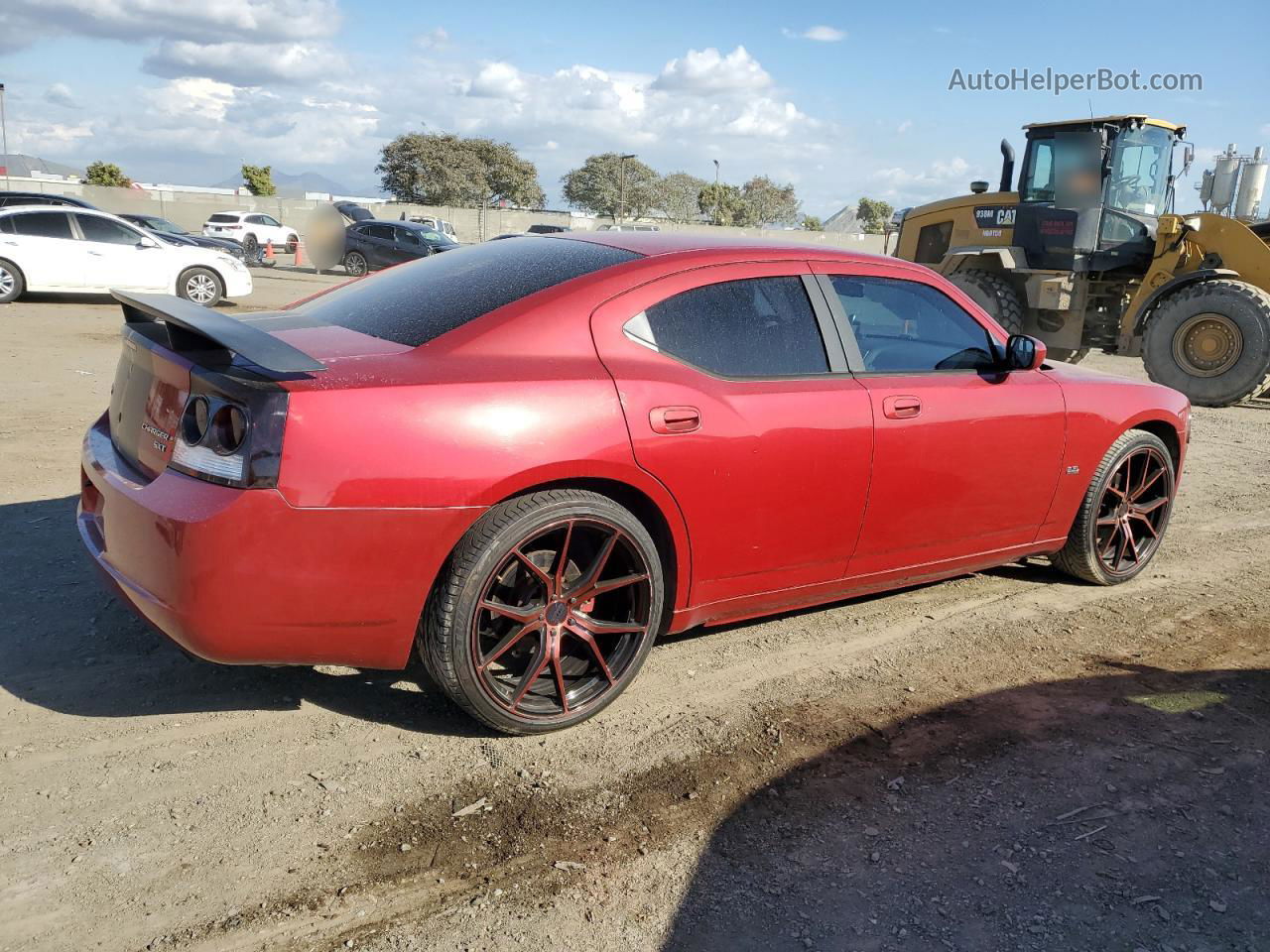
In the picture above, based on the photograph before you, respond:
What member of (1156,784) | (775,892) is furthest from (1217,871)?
(775,892)

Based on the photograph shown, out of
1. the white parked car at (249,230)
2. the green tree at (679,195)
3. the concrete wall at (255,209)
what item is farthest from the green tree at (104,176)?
the green tree at (679,195)

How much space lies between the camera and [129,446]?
10.3 feet

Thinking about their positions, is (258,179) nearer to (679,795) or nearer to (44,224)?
(44,224)

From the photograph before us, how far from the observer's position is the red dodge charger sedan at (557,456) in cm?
272

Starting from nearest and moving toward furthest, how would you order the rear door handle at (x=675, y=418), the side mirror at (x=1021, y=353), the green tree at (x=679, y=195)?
the rear door handle at (x=675, y=418)
the side mirror at (x=1021, y=353)
the green tree at (x=679, y=195)

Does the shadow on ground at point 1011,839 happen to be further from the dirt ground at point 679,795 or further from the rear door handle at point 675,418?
the rear door handle at point 675,418

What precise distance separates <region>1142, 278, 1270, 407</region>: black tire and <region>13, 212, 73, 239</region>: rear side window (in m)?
14.6

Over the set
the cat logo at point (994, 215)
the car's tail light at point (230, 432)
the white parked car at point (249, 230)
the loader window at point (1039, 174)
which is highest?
the loader window at point (1039, 174)

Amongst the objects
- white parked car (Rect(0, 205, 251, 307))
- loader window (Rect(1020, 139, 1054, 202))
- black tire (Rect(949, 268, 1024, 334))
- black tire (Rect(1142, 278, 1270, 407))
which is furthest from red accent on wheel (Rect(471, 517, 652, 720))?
white parked car (Rect(0, 205, 251, 307))

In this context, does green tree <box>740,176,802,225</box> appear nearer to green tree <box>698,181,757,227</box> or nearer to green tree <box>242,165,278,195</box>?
green tree <box>698,181,757,227</box>

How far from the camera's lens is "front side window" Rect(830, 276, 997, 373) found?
3.92 meters

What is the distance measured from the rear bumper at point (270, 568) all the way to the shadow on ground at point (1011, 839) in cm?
112

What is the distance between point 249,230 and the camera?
117 ft

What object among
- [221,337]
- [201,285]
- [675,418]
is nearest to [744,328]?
[675,418]
